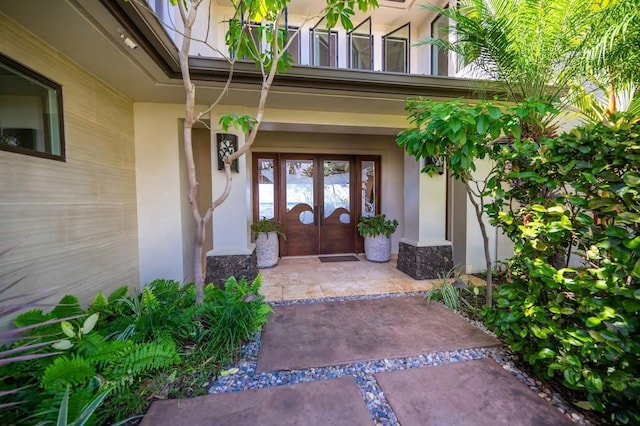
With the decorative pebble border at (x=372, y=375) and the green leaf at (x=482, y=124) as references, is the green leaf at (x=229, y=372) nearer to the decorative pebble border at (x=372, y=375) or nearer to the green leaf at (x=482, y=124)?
the decorative pebble border at (x=372, y=375)

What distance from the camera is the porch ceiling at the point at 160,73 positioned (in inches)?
76.5

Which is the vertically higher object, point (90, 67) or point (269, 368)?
point (90, 67)

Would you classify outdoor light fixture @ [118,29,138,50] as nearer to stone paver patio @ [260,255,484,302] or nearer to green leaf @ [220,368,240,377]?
green leaf @ [220,368,240,377]

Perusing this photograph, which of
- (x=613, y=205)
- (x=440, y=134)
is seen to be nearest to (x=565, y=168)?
(x=613, y=205)

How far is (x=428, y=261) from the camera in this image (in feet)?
14.0

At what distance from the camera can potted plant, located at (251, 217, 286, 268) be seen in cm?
505

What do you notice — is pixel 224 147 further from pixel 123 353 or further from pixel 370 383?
pixel 370 383

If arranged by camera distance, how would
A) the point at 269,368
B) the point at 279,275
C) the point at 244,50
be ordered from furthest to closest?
the point at 279,275 < the point at 244,50 < the point at 269,368

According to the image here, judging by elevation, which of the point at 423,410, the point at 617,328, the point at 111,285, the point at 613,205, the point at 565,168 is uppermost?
the point at 565,168

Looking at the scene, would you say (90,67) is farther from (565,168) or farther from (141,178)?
(565,168)

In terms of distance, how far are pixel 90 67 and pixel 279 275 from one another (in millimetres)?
3520

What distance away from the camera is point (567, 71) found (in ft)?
8.50

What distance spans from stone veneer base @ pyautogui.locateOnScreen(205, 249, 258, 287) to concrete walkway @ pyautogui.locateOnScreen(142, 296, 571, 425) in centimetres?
125

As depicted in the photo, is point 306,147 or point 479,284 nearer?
point 479,284
